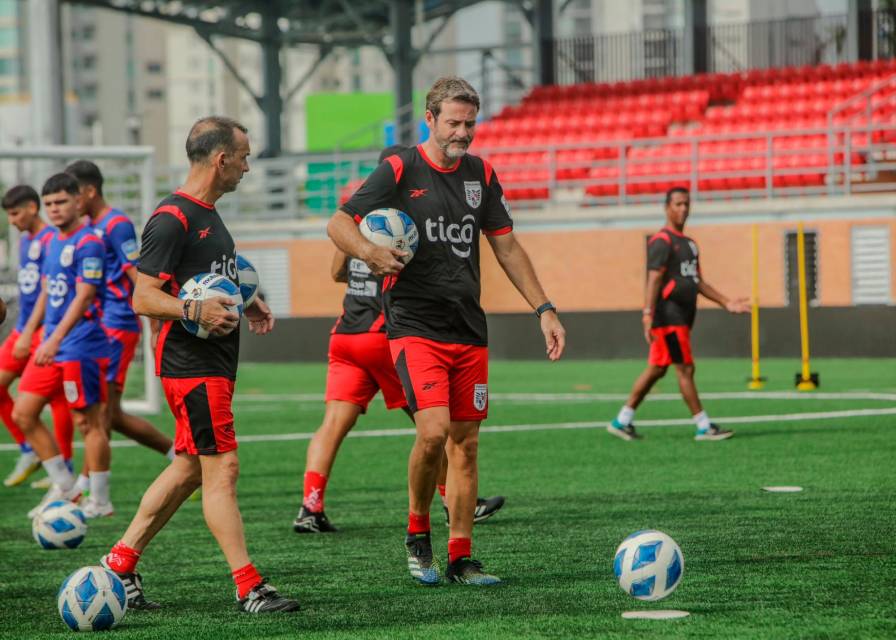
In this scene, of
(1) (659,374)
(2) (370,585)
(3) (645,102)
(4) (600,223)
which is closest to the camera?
(2) (370,585)

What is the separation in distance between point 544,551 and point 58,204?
3.66 metres

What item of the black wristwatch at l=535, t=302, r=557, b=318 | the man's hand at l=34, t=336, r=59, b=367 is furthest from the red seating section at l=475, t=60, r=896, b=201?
the black wristwatch at l=535, t=302, r=557, b=318

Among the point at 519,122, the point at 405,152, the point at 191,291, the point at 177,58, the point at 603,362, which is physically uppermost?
the point at 177,58

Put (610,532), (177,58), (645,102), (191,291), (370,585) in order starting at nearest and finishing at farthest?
(191,291)
(370,585)
(610,532)
(645,102)
(177,58)

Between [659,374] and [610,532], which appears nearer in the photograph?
[610,532]

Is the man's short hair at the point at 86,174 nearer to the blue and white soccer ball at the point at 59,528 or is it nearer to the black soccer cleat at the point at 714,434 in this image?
the blue and white soccer ball at the point at 59,528

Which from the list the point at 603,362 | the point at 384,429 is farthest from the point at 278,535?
the point at 603,362

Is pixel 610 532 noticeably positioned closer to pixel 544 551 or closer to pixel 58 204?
pixel 544 551

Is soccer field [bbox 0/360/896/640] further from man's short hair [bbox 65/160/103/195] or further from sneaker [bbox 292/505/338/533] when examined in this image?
man's short hair [bbox 65/160/103/195]

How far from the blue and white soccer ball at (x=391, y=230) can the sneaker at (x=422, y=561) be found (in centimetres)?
126

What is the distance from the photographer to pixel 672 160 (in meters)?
26.8

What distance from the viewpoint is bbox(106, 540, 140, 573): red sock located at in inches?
241

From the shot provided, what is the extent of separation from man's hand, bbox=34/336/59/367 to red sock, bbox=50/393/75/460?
112 cm

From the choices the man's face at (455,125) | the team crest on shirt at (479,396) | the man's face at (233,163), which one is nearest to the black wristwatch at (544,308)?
the team crest on shirt at (479,396)
